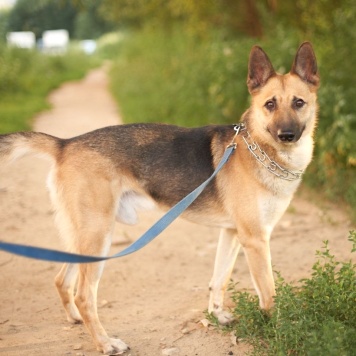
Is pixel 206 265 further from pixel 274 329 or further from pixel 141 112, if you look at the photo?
pixel 141 112

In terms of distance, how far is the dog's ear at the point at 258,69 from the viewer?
4.06 metres

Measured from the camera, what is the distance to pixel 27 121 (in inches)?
470

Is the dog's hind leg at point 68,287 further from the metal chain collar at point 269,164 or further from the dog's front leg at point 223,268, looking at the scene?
the metal chain collar at point 269,164

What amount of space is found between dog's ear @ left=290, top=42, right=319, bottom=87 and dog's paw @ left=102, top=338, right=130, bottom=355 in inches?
92.3

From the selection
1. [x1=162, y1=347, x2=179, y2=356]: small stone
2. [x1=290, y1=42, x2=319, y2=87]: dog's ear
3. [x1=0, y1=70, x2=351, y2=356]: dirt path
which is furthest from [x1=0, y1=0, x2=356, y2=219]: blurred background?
[x1=162, y1=347, x2=179, y2=356]: small stone

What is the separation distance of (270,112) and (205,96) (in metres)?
6.58

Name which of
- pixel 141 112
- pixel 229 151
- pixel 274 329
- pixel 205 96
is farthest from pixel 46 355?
pixel 141 112

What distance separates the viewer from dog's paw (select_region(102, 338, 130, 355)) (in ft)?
12.2

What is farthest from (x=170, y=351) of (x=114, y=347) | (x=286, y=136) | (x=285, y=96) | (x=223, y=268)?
(x=285, y=96)

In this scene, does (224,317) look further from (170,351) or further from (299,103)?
(299,103)

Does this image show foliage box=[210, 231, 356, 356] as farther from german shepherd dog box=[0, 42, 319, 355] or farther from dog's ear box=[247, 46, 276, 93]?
dog's ear box=[247, 46, 276, 93]

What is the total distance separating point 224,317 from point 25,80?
593 inches

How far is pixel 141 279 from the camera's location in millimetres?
5203

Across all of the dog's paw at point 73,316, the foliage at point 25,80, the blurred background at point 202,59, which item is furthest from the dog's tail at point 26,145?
the foliage at point 25,80
